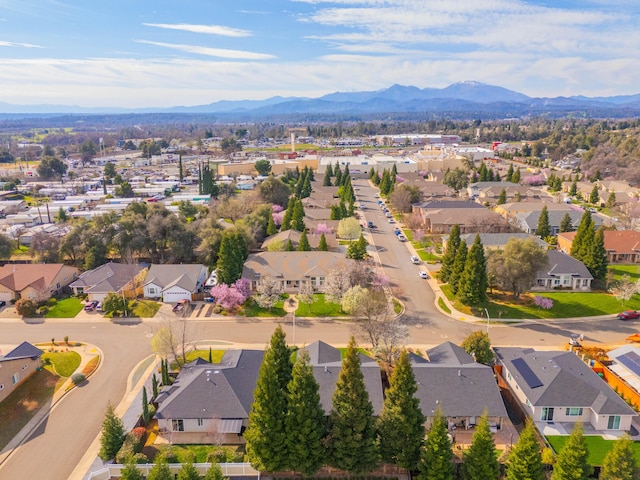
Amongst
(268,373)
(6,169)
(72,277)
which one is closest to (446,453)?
(268,373)

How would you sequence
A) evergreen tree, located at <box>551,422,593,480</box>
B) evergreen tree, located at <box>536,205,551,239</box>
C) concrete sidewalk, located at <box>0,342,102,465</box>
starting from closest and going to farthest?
evergreen tree, located at <box>551,422,593,480</box>, concrete sidewalk, located at <box>0,342,102,465</box>, evergreen tree, located at <box>536,205,551,239</box>

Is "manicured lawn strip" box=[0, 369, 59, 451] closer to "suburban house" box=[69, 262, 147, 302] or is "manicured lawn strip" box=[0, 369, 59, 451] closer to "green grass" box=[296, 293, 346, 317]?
"suburban house" box=[69, 262, 147, 302]

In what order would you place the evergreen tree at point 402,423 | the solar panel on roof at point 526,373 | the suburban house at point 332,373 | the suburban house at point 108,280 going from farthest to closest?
the suburban house at point 108,280, the solar panel on roof at point 526,373, the suburban house at point 332,373, the evergreen tree at point 402,423

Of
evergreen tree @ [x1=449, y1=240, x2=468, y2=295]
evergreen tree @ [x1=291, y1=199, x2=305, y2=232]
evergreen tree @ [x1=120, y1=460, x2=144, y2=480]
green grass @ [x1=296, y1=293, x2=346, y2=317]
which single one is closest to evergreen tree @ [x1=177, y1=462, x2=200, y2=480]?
evergreen tree @ [x1=120, y1=460, x2=144, y2=480]

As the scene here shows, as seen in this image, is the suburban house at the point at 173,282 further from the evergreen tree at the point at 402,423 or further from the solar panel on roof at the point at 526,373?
the solar panel on roof at the point at 526,373

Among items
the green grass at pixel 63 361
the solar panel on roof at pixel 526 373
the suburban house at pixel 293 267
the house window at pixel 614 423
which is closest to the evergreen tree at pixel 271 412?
the solar panel on roof at pixel 526 373

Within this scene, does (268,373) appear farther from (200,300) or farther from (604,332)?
(604,332)
